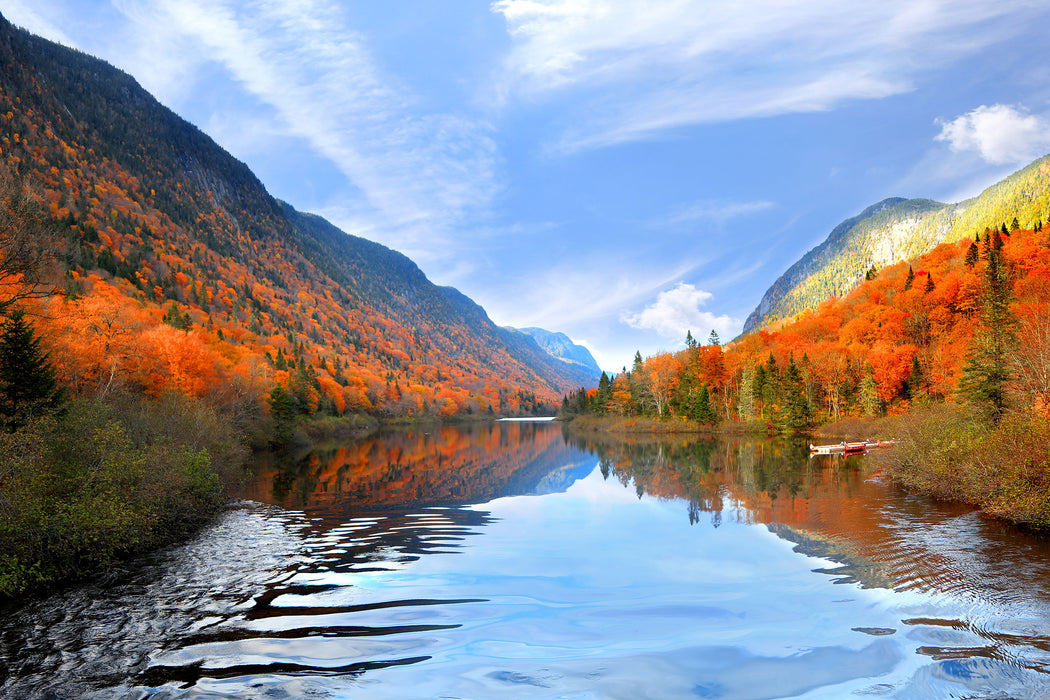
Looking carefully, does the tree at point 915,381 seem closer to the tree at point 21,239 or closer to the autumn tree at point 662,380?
the autumn tree at point 662,380

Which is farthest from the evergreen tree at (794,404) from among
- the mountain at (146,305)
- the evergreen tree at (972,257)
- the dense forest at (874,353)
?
the mountain at (146,305)

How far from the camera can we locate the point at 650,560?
15539 mm

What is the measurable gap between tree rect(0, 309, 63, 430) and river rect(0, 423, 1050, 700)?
7.35 m

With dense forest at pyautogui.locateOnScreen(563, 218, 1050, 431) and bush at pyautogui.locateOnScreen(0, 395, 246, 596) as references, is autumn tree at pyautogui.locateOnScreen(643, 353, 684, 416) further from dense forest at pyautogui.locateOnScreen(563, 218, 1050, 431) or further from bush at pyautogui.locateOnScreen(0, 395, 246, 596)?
bush at pyautogui.locateOnScreen(0, 395, 246, 596)

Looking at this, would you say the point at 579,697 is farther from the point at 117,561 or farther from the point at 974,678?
the point at 117,561

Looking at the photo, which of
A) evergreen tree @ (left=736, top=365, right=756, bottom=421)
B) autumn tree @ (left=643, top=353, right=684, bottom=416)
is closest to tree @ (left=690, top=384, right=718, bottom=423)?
evergreen tree @ (left=736, top=365, right=756, bottom=421)

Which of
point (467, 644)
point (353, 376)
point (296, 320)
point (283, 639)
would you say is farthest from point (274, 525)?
point (296, 320)

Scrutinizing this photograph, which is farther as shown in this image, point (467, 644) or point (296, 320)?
point (296, 320)

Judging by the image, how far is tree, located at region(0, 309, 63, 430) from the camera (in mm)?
17100

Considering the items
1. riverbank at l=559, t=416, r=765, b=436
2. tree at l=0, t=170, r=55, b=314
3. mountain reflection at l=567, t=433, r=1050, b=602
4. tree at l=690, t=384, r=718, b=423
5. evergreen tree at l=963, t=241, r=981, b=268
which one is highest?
evergreen tree at l=963, t=241, r=981, b=268

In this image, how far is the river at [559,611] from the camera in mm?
8117

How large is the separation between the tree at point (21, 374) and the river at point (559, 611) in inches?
289

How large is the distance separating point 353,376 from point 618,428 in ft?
249

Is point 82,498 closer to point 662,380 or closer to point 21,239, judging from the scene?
point 21,239
